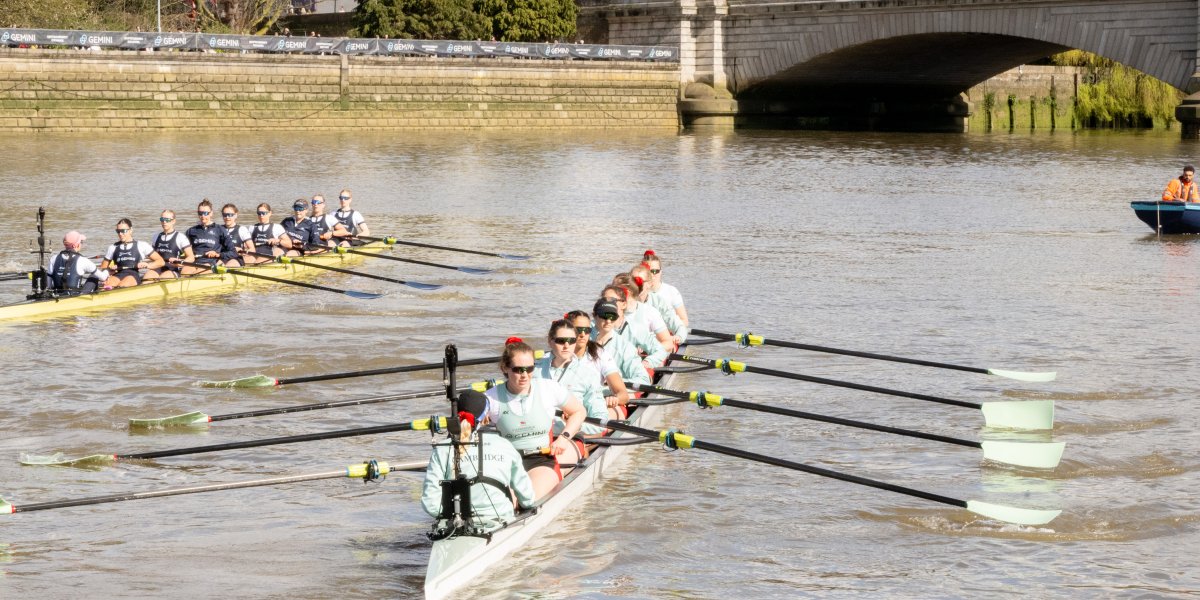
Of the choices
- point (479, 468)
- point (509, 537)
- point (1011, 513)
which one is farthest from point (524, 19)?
point (479, 468)

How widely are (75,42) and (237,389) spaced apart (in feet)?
109

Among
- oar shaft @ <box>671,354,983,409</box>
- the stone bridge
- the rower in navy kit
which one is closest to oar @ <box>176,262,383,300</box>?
the rower in navy kit

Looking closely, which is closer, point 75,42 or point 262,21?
point 75,42

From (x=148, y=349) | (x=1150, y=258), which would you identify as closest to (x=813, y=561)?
(x=148, y=349)

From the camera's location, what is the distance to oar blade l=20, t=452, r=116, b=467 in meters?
10.5

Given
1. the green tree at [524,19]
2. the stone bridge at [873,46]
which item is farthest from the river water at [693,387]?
the green tree at [524,19]

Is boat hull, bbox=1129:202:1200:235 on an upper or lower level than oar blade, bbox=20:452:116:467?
upper

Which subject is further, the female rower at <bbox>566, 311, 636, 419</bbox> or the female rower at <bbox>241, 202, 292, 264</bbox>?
the female rower at <bbox>241, 202, 292, 264</bbox>

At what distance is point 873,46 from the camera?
54.6 m

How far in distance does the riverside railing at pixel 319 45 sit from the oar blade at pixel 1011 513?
37.8 m

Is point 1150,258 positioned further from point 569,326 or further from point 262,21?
point 262,21

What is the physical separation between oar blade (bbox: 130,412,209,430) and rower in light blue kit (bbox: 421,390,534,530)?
3927mm

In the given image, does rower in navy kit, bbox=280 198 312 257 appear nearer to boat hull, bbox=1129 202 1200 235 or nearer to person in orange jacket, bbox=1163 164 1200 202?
boat hull, bbox=1129 202 1200 235

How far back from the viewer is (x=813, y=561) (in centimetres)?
908
